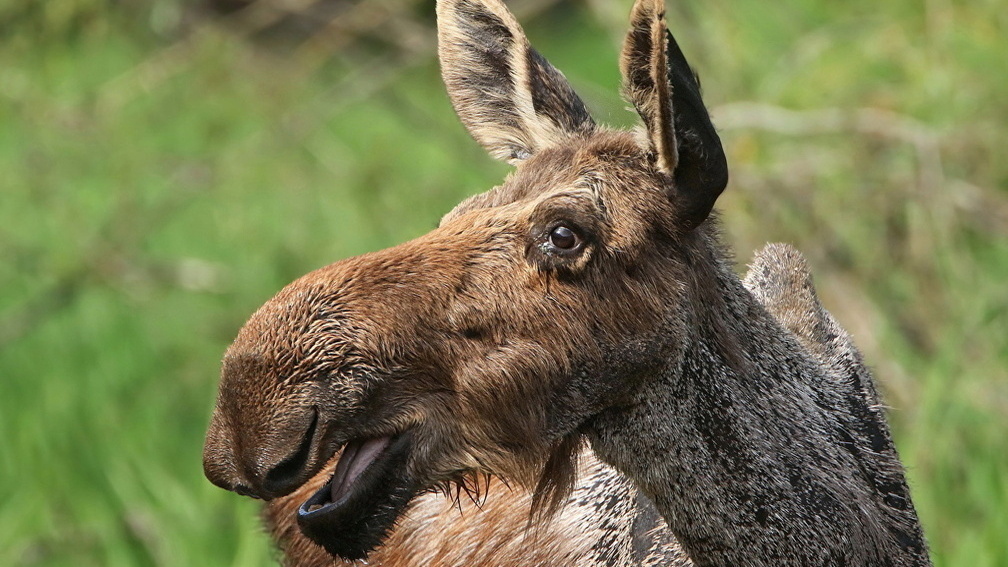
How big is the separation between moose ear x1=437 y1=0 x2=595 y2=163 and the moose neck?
0.56m

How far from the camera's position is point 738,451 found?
307cm

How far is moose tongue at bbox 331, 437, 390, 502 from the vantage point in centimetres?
277

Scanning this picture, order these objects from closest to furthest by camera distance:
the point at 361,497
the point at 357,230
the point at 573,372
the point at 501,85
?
the point at 361,497 → the point at 573,372 → the point at 501,85 → the point at 357,230

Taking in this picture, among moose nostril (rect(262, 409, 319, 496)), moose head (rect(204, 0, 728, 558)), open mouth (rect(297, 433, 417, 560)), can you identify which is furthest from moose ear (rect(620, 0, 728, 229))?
moose nostril (rect(262, 409, 319, 496))

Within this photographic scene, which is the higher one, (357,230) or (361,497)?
(357,230)

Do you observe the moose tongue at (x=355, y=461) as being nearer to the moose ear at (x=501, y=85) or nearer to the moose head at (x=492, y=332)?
the moose head at (x=492, y=332)

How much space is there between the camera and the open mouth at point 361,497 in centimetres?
275

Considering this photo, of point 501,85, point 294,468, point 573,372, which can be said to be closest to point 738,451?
point 573,372

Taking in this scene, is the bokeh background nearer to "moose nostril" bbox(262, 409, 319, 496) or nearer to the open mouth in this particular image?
the open mouth

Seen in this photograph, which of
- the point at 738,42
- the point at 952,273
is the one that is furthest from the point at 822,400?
the point at 738,42

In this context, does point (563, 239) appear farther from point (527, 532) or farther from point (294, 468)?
point (527, 532)

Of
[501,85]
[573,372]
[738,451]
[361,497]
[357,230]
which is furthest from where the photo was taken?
[357,230]

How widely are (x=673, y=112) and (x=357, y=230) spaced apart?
514 cm

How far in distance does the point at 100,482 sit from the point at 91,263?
1.49 metres
